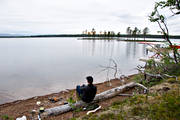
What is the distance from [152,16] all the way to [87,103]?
553cm

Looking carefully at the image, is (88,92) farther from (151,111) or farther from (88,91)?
(151,111)

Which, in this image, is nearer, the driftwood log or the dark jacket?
the driftwood log

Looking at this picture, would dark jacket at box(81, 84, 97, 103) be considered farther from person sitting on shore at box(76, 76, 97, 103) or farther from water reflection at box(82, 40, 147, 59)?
water reflection at box(82, 40, 147, 59)

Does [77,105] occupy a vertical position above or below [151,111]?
below

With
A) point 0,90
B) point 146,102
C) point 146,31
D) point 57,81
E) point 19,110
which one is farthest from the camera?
point 146,31

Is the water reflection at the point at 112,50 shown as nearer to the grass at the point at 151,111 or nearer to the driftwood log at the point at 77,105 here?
the driftwood log at the point at 77,105

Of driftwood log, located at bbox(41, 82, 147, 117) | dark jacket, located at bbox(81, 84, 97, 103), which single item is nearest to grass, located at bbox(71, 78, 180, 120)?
dark jacket, located at bbox(81, 84, 97, 103)

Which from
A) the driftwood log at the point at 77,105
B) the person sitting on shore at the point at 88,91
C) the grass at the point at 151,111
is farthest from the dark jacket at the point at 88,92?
the grass at the point at 151,111

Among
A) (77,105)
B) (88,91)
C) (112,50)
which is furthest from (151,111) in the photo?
(112,50)

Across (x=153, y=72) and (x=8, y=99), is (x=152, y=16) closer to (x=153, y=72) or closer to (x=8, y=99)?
(x=153, y=72)

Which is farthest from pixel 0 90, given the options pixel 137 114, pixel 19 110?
pixel 137 114

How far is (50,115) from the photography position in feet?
14.4

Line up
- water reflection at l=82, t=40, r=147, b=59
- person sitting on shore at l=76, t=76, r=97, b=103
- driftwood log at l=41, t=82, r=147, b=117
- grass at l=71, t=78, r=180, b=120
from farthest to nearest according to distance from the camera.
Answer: water reflection at l=82, t=40, r=147, b=59 → person sitting on shore at l=76, t=76, r=97, b=103 → driftwood log at l=41, t=82, r=147, b=117 → grass at l=71, t=78, r=180, b=120

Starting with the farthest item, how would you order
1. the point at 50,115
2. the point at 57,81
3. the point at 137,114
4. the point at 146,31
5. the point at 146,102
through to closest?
the point at 146,31
the point at 57,81
the point at 50,115
the point at 146,102
the point at 137,114
